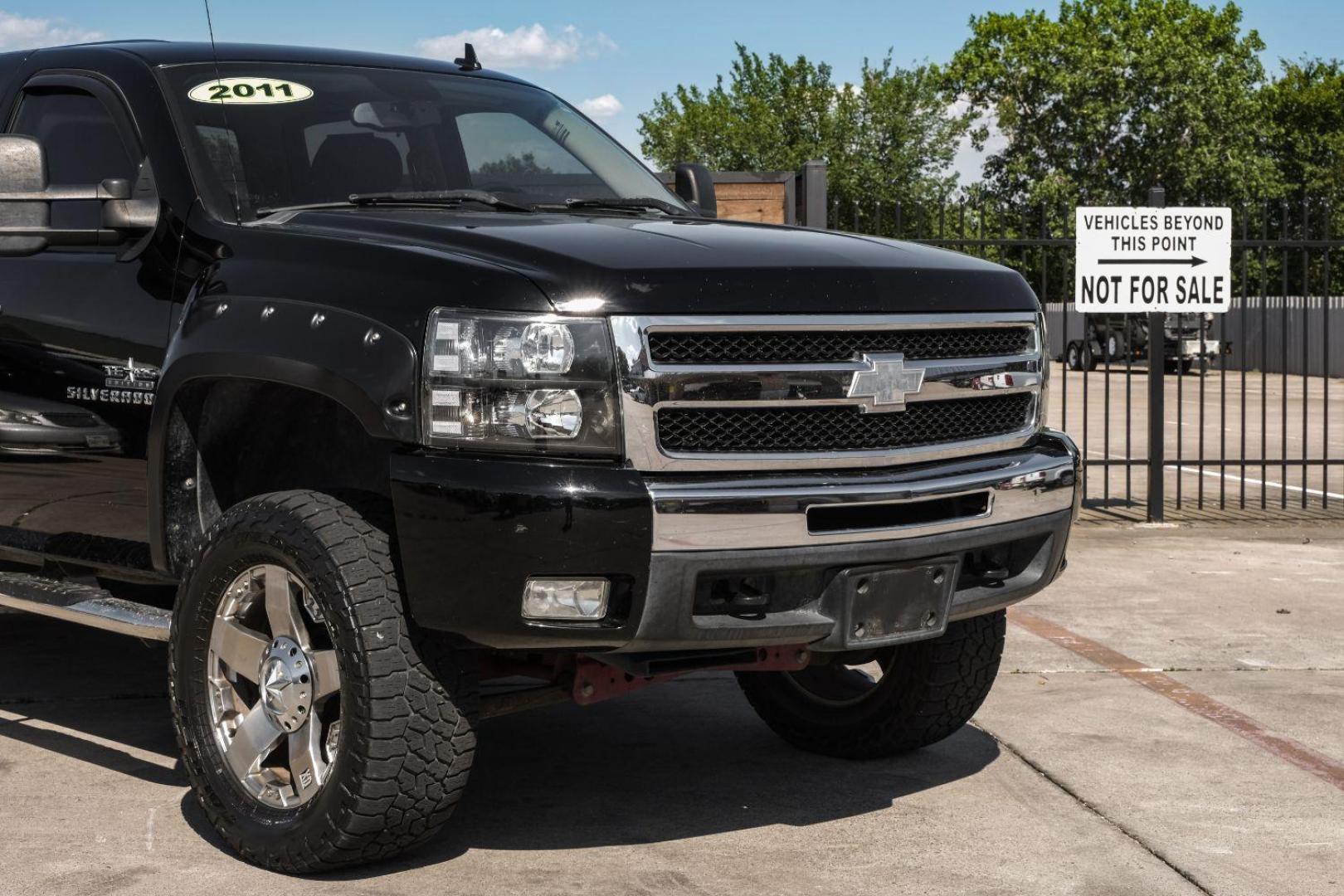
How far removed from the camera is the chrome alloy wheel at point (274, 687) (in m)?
3.99

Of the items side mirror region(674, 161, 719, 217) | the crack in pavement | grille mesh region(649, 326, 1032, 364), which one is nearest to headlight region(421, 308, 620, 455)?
grille mesh region(649, 326, 1032, 364)

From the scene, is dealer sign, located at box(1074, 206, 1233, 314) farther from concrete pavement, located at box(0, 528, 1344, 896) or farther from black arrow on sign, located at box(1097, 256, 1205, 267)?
concrete pavement, located at box(0, 528, 1344, 896)

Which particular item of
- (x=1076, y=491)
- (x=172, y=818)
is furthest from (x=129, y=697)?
(x=1076, y=491)

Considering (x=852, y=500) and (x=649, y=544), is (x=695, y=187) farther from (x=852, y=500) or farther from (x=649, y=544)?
(x=649, y=544)

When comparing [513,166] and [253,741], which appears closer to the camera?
[253,741]

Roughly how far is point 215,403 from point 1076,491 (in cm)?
224

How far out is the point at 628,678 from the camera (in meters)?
4.30

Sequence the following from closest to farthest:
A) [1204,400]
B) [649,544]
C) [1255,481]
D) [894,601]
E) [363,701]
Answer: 1. [649,544]
2. [363,701]
3. [894,601]
4. [1255,481]
5. [1204,400]

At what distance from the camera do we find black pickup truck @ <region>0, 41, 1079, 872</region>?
3.66 meters

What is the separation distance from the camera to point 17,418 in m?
4.81

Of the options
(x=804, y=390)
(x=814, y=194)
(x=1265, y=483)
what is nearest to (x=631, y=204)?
(x=804, y=390)

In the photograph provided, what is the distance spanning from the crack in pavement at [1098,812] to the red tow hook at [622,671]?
97 centimetres

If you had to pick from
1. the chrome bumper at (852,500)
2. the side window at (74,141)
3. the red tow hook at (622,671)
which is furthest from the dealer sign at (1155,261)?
the side window at (74,141)

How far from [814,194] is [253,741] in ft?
24.3
